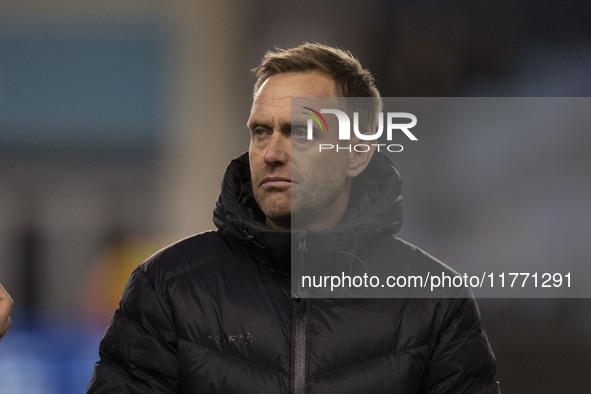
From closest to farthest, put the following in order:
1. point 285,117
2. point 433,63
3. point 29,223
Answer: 1. point 285,117
2. point 433,63
3. point 29,223

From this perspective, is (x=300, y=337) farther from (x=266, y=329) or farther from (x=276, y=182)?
(x=276, y=182)

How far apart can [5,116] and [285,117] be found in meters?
2.82

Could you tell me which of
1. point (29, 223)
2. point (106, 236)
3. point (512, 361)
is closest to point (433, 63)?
point (512, 361)

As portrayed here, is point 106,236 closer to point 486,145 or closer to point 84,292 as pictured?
point 84,292

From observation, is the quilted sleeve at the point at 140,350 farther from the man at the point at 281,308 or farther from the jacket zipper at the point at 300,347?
the jacket zipper at the point at 300,347

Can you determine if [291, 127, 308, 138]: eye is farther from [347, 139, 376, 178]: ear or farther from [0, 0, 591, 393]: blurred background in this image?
[0, 0, 591, 393]: blurred background

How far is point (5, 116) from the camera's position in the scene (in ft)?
13.5

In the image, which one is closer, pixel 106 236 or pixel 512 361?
pixel 512 361

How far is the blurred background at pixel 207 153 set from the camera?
3.54 m

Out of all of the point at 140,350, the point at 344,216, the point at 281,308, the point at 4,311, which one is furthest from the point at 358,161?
the point at 4,311

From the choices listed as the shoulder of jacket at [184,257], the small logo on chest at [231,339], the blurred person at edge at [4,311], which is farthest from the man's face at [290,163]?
the blurred person at edge at [4,311]

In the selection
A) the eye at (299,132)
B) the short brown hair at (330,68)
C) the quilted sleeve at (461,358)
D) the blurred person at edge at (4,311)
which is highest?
the short brown hair at (330,68)

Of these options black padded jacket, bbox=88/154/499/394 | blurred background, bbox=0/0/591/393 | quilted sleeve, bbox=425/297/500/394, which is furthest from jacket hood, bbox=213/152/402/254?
blurred background, bbox=0/0/591/393

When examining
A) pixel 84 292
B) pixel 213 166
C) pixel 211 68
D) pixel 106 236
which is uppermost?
pixel 211 68
